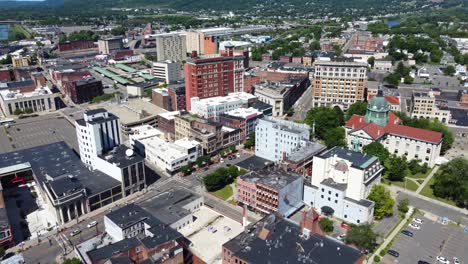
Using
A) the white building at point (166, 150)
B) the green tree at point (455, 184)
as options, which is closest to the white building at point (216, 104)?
the white building at point (166, 150)

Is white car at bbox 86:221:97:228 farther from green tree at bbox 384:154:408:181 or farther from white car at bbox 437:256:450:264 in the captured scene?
green tree at bbox 384:154:408:181

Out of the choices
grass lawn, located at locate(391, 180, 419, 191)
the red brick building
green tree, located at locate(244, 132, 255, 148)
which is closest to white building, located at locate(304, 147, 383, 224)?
grass lawn, located at locate(391, 180, 419, 191)

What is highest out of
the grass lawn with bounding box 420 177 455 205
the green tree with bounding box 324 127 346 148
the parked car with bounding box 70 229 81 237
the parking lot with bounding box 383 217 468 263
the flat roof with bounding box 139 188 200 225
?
the green tree with bounding box 324 127 346 148

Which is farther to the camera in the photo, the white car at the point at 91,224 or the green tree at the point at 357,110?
the green tree at the point at 357,110

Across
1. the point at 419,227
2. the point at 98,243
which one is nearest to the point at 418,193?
the point at 419,227

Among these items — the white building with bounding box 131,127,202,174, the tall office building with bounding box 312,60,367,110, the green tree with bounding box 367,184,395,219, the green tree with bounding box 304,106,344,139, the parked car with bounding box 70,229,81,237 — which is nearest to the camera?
the parked car with bounding box 70,229,81,237

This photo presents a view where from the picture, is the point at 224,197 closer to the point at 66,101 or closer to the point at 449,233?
the point at 449,233

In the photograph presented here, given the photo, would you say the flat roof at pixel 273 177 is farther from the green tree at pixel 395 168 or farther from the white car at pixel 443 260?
the white car at pixel 443 260
